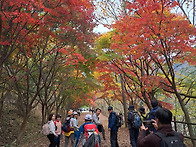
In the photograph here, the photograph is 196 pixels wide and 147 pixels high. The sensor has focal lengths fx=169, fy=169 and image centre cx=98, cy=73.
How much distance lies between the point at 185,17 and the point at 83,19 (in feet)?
18.0

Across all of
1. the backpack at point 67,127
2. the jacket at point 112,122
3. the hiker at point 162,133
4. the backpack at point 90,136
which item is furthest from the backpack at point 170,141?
the backpack at point 67,127

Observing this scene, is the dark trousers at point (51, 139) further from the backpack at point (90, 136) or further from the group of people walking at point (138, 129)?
the backpack at point (90, 136)

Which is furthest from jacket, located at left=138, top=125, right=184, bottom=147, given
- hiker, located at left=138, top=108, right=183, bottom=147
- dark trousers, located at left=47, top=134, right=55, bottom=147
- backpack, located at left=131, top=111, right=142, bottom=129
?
dark trousers, located at left=47, top=134, right=55, bottom=147

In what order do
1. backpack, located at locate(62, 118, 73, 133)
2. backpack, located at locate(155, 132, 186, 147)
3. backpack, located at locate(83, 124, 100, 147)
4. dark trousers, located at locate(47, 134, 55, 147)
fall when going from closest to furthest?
backpack, located at locate(155, 132, 186, 147)
backpack, located at locate(83, 124, 100, 147)
dark trousers, located at locate(47, 134, 55, 147)
backpack, located at locate(62, 118, 73, 133)

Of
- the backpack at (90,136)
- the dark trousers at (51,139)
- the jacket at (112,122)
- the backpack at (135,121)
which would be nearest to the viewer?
the backpack at (90,136)

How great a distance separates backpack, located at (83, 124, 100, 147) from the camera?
4.57 meters

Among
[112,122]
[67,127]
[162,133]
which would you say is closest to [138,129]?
[112,122]

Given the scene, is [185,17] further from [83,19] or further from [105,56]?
[83,19]

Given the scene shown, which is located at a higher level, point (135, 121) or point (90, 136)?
point (135, 121)

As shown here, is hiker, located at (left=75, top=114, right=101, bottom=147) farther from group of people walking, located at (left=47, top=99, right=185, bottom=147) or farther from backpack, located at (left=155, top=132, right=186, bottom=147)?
backpack, located at (left=155, top=132, right=186, bottom=147)

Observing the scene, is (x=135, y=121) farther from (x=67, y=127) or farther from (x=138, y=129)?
(x=67, y=127)

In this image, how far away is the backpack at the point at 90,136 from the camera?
4.57m

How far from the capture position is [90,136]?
15.3 feet

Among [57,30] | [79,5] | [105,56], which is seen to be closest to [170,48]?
[105,56]
